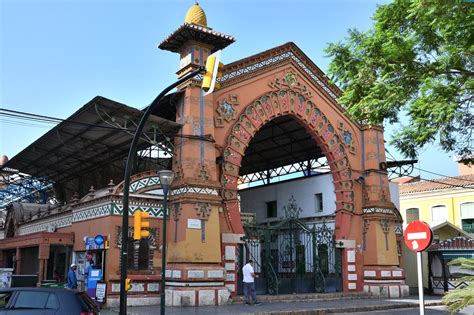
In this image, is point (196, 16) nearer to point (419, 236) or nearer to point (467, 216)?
point (419, 236)

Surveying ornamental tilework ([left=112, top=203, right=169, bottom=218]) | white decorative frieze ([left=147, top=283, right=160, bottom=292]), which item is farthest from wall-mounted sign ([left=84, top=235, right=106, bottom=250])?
white decorative frieze ([left=147, top=283, right=160, bottom=292])

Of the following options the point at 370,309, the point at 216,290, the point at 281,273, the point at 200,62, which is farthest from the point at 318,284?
the point at 200,62

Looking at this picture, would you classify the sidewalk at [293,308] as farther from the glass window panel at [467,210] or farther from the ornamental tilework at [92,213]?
the glass window panel at [467,210]

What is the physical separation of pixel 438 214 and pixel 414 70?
33345 mm

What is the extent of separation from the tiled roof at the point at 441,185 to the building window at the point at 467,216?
1.47m

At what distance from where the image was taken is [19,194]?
116 feet

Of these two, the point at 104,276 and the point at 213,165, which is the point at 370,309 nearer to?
the point at 213,165

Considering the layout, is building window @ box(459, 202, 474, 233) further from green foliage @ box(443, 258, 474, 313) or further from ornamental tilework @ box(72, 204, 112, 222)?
green foliage @ box(443, 258, 474, 313)

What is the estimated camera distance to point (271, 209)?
103ft

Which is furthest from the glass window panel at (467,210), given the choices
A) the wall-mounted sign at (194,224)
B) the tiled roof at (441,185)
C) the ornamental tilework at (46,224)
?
the ornamental tilework at (46,224)

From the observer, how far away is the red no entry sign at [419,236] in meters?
9.25

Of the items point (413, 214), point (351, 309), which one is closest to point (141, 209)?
point (351, 309)

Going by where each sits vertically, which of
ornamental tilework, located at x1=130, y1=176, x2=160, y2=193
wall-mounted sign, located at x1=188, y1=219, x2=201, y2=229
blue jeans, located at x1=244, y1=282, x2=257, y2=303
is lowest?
blue jeans, located at x1=244, y1=282, x2=257, y2=303

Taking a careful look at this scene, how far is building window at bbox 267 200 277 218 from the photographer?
1216 inches
